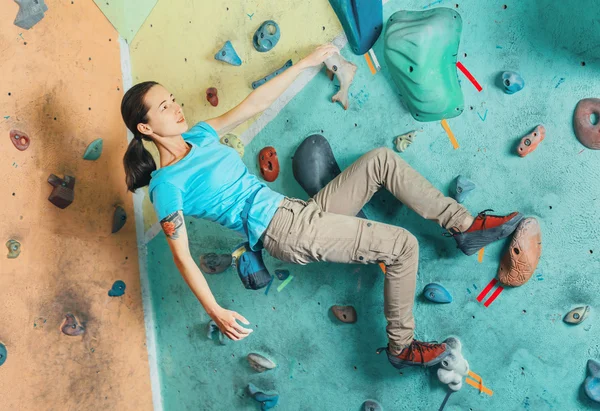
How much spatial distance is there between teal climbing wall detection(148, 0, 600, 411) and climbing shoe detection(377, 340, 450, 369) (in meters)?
0.14

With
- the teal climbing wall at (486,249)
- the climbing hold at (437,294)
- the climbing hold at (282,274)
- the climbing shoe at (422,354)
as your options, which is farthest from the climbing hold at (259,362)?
the climbing hold at (437,294)

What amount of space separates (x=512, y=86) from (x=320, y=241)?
88 cm

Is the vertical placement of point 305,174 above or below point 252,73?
below

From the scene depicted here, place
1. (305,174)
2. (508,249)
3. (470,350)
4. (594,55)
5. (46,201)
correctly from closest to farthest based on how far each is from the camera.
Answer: (594,55) → (508,249) → (470,350) → (305,174) → (46,201)

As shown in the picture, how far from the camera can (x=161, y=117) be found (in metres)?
2.57

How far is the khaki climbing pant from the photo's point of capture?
250 cm

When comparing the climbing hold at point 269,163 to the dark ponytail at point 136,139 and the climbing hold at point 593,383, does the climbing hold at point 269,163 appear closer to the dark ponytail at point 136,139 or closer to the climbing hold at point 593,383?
the dark ponytail at point 136,139

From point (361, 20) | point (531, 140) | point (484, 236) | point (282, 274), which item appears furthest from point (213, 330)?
point (531, 140)

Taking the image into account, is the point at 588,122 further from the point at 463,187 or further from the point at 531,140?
the point at 463,187

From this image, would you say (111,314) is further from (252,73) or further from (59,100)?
(252,73)

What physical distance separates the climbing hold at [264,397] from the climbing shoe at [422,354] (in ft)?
2.78

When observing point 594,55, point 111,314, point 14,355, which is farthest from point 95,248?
point 594,55

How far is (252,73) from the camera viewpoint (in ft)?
10.00

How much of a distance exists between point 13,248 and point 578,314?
2.28 metres
